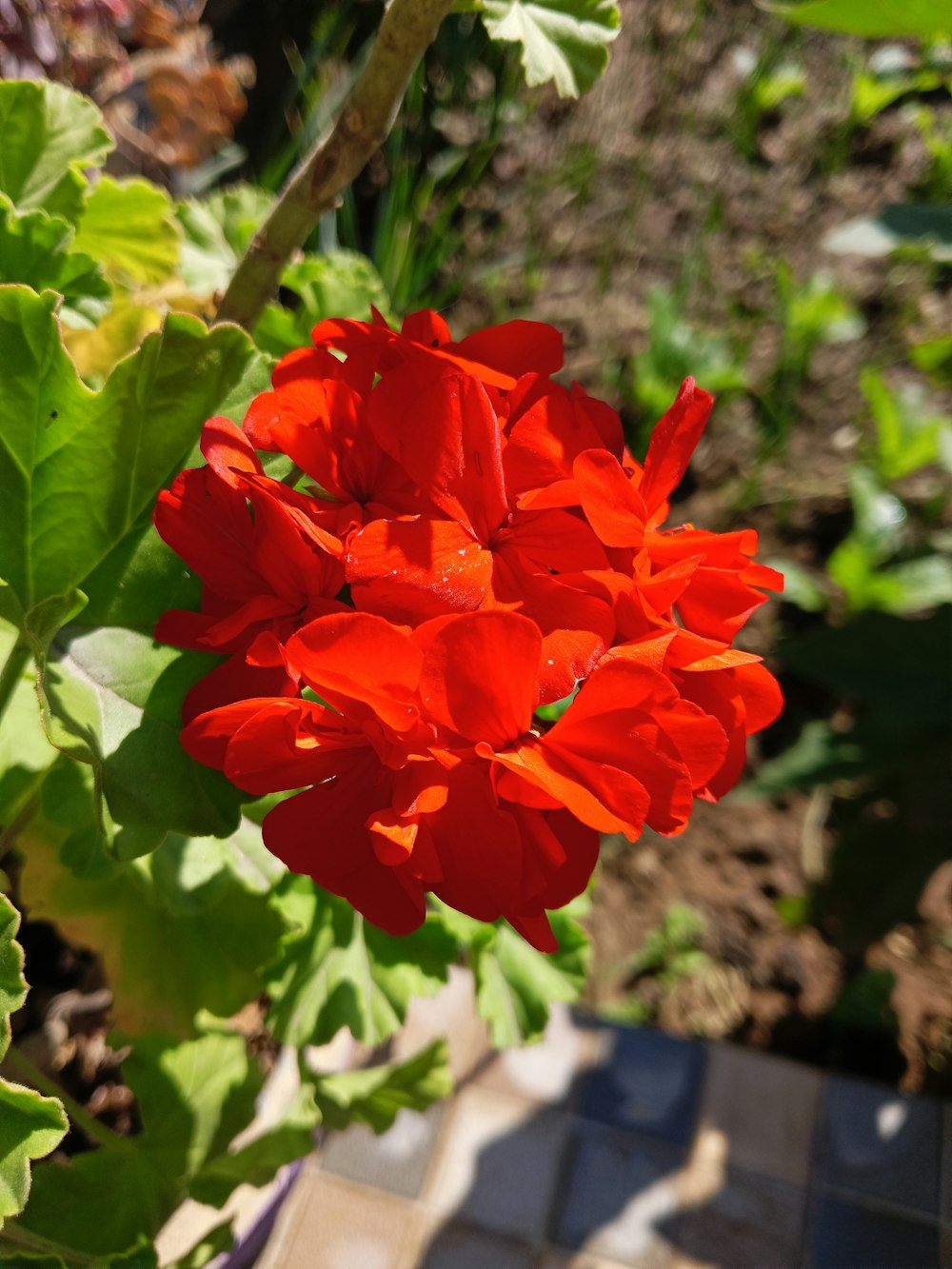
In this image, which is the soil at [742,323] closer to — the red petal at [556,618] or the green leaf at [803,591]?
the green leaf at [803,591]

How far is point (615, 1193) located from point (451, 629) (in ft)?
3.18

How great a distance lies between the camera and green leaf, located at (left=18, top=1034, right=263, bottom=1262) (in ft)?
2.04

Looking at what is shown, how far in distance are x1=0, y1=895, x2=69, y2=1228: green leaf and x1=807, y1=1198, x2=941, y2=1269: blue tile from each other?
0.93 m

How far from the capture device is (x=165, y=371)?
47cm

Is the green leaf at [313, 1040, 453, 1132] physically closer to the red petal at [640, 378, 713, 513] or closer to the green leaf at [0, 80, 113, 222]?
the red petal at [640, 378, 713, 513]

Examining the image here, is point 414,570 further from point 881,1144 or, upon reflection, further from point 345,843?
point 881,1144

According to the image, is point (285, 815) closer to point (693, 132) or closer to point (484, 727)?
point (484, 727)

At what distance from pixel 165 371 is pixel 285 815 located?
0.71 ft

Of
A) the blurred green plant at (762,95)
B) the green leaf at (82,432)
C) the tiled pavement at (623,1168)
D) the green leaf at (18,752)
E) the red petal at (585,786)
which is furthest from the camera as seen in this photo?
the blurred green plant at (762,95)

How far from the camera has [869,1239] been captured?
1.08 meters

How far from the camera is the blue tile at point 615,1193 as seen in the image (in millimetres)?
1074

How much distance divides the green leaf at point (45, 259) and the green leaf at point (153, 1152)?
479 mm

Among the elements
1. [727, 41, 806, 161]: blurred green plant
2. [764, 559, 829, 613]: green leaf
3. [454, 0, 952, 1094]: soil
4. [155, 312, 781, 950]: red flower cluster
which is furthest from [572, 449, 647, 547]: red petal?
[727, 41, 806, 161]: blurred green plant

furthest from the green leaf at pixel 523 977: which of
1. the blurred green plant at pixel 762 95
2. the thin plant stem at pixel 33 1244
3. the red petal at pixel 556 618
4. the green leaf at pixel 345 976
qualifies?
the blurred green plant at pixel 762 95
